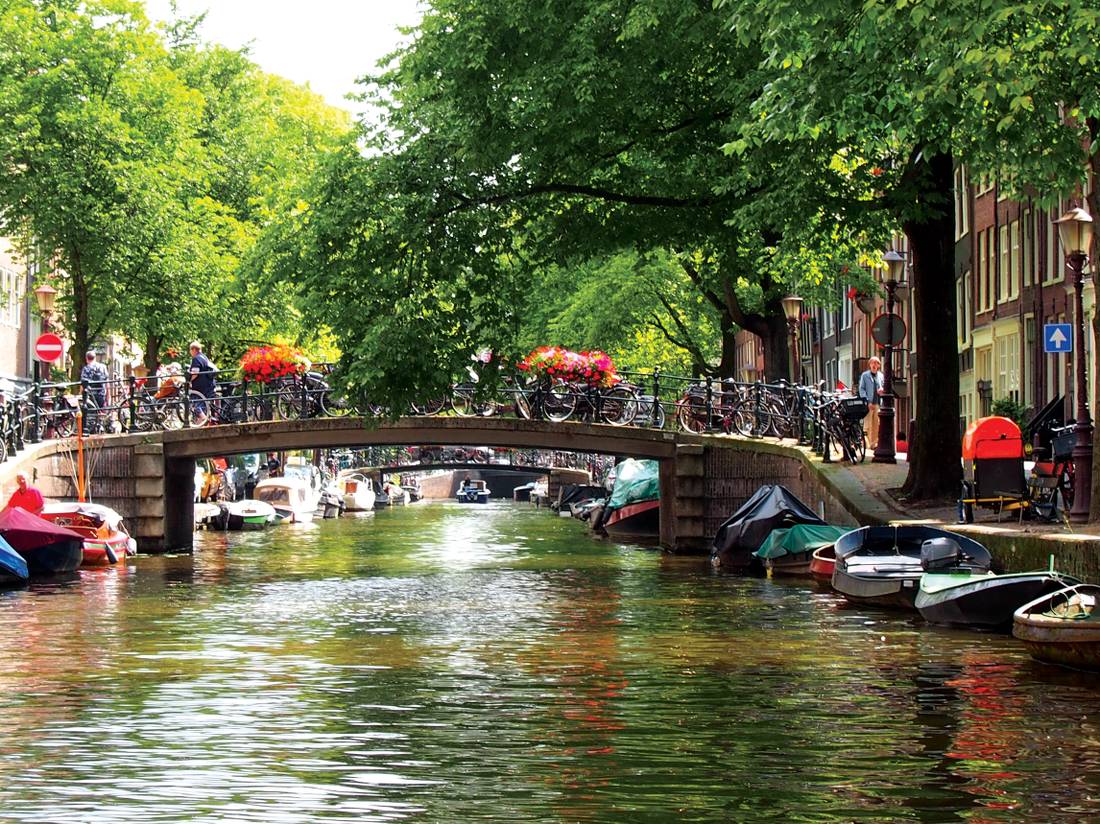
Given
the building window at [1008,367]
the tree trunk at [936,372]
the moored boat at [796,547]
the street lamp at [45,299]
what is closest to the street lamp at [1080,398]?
the tree trunk at [936,372]

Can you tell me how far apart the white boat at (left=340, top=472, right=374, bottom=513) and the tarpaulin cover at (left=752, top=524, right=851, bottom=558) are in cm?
6232

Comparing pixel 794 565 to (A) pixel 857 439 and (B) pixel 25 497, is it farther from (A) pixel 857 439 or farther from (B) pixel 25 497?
(B) pixel 25 497

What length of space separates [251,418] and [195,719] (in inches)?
1126

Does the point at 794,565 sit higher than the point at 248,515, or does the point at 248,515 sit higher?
the point at 248,515

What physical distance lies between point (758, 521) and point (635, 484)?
2210cm

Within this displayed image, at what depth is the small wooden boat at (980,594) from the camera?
21078 mm

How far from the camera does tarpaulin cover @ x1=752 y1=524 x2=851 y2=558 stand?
33406 millimetres

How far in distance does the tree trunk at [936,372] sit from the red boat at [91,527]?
15611 millimetres

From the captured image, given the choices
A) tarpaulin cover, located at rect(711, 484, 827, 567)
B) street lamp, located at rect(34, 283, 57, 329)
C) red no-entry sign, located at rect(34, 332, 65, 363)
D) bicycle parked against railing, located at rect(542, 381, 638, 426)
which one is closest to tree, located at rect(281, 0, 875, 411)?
tarpaulin cover, located at rect(711, 484, 827, 567)

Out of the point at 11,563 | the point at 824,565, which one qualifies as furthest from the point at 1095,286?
the point at 11,563

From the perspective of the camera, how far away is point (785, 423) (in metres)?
41.6

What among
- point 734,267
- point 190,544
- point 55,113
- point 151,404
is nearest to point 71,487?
point 151,404

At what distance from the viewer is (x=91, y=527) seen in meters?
37.8

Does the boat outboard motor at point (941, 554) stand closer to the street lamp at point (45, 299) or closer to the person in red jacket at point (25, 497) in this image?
the person in red jacket at point (25, 497)
